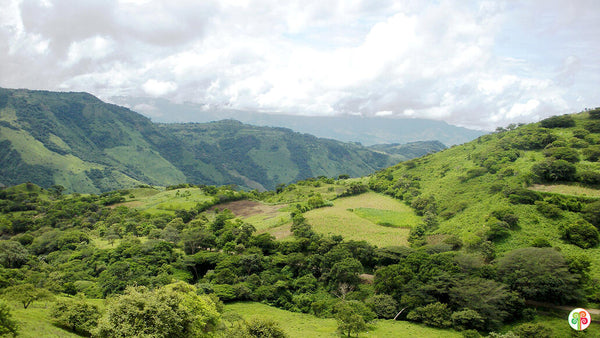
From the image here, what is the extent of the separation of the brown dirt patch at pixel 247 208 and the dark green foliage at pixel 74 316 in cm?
7407

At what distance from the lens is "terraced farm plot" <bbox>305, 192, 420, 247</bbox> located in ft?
235

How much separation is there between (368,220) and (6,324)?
7349 centimetres

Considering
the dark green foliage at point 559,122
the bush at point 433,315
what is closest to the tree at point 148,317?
the bush at point 433,315

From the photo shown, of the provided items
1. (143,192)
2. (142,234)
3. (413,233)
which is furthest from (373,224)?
(143,192)

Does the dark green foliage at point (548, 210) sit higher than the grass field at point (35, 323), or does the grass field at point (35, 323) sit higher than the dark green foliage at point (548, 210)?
the dark green foliage at point (548, 210)

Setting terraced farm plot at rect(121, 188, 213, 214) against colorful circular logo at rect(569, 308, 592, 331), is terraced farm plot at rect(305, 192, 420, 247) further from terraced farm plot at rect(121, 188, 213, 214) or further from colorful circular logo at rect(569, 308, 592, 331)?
terraced farm plot at rect(121, 188, 213, 214)

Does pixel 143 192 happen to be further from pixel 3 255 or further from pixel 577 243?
pixel 577 243

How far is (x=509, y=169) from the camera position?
7925cm

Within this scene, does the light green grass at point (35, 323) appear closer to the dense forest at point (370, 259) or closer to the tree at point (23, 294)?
the tree at point (23, 294)

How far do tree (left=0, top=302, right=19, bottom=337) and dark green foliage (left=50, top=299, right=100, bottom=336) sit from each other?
7.24 metres

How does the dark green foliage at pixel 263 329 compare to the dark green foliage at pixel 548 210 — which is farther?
the dark green foliage at pixel 548 210

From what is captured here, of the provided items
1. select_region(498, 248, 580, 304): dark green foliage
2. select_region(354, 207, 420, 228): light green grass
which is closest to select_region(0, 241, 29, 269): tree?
A: select_region(354, 207, 420, 228): light green grass

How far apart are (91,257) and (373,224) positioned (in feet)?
215

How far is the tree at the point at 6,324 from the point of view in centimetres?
2119
